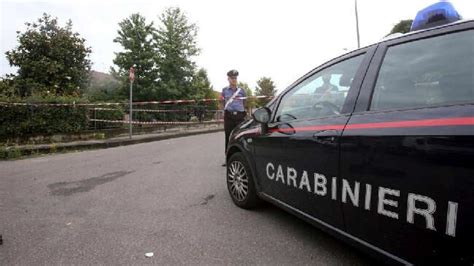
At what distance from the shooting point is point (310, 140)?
258 cm

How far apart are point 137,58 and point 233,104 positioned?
14261 mm

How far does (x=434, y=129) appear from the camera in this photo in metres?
1.71

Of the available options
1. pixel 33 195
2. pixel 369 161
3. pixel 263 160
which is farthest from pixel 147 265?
pixel 33 195

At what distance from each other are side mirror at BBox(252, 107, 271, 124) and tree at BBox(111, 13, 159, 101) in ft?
51.7

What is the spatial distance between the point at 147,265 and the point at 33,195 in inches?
119

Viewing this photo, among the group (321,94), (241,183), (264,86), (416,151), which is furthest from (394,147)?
(264,86)

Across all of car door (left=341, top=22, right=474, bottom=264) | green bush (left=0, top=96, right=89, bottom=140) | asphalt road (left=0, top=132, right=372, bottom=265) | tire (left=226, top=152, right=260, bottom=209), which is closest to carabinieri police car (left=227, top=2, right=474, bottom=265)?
car door (left=341, top=22, right=474, bottom=264)

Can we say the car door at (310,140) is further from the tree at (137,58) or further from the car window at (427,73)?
the tree at (137,58)

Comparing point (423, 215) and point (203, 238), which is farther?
point (203, 238)

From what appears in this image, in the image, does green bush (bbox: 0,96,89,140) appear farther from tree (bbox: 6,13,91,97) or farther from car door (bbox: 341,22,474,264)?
car door (bbox: 341,22,474,264)

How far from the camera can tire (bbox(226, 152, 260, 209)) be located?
3.74 m

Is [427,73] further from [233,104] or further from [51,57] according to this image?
[51,57]

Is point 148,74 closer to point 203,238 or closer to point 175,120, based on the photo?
point 175,120

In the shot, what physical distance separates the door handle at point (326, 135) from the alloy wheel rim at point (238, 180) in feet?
4.66
